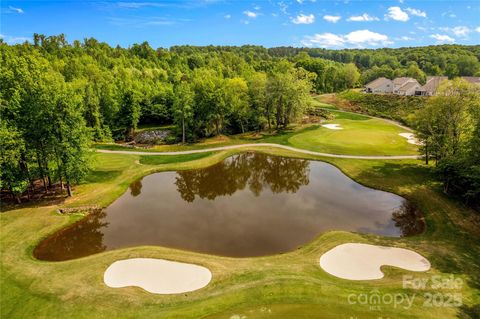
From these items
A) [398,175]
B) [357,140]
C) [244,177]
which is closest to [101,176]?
[244,177]

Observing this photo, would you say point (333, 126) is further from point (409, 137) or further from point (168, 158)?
point (168, 158)

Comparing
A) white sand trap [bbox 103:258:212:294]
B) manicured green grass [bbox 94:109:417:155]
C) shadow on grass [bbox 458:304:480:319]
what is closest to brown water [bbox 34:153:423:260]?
white sand trap [bbox 103:258:212:294]

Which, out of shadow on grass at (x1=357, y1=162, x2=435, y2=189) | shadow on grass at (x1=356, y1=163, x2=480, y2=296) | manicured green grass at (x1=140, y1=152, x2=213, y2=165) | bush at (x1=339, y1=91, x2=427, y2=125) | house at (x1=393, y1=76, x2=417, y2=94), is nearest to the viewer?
shadow on grass at (x1=356, y1=163, x2=480, y2=296)

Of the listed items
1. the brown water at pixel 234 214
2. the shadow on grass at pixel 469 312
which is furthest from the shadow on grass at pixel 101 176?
the shadow on grass at pixel 469 312

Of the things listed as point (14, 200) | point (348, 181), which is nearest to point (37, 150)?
point (14, 200)

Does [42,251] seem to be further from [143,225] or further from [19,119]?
[19,119]

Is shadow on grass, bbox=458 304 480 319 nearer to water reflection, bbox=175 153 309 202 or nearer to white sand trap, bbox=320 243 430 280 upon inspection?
white sand trap, bbox=320 243 430 280
